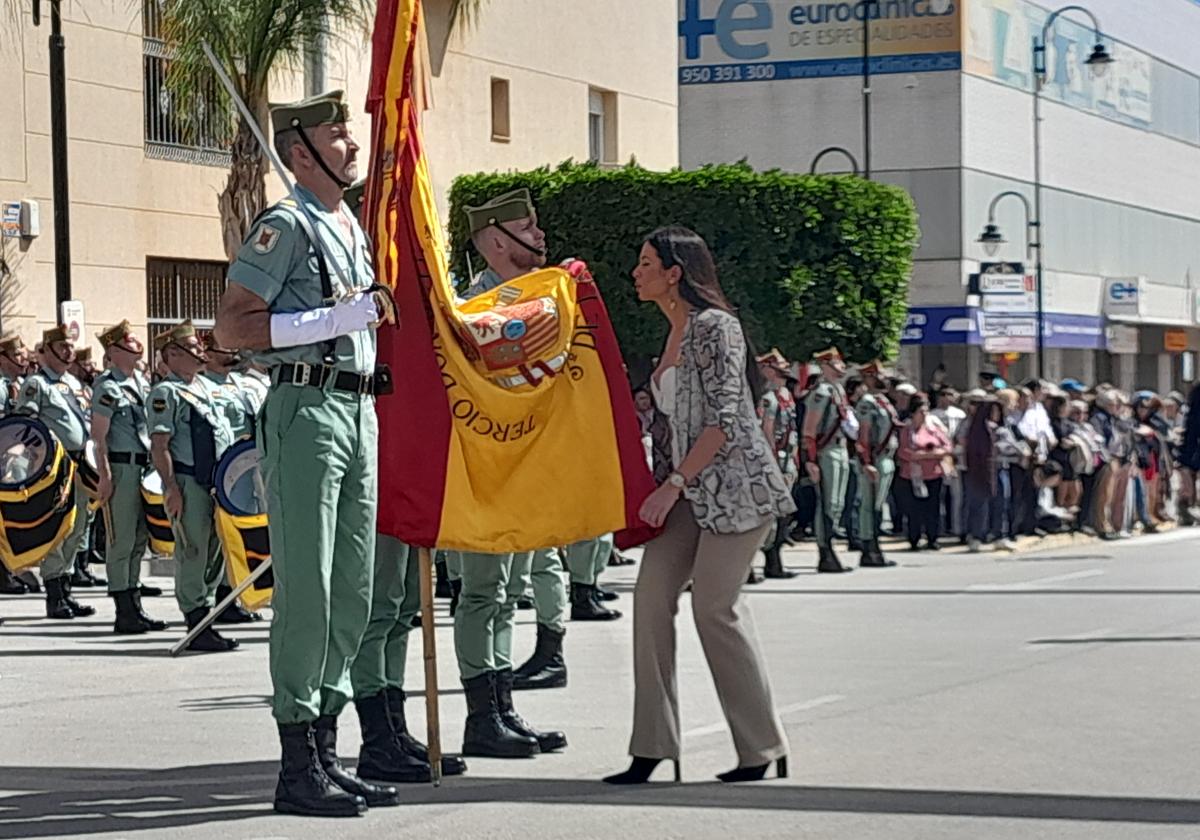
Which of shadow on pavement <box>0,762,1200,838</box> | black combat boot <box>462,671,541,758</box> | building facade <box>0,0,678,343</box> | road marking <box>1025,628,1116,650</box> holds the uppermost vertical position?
building facade <box>0,0,678,343</box>

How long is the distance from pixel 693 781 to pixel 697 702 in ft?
7.90

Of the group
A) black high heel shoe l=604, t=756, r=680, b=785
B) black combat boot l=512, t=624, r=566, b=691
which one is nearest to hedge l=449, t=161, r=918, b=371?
black combat boot l=512, t=624, r=566, b=691

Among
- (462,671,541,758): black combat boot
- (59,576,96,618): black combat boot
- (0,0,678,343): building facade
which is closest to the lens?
(462,671,541,758): black combat boot

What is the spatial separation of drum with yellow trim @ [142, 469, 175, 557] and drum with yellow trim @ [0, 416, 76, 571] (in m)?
0.85

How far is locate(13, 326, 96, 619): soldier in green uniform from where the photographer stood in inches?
637

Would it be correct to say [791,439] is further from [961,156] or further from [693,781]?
[961,156]

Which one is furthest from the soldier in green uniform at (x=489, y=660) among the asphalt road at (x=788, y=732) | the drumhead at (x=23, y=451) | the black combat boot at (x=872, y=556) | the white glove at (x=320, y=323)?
the black combat boot at (x=872, y=556)

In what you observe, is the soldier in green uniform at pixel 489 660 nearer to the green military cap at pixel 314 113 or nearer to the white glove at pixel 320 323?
the white glove at pixel 320 323

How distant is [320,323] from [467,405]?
1066mm

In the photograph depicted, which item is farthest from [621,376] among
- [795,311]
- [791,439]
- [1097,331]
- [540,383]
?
[1097,331]

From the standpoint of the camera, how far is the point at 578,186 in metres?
31.7

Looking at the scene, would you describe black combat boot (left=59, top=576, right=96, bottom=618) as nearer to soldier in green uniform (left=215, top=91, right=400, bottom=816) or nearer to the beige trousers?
the beige trousers

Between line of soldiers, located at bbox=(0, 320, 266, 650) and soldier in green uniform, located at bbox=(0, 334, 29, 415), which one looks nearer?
line of soldiers, located at bbox=(0, 320, 266, 650)

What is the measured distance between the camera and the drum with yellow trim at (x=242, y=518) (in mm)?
13469
